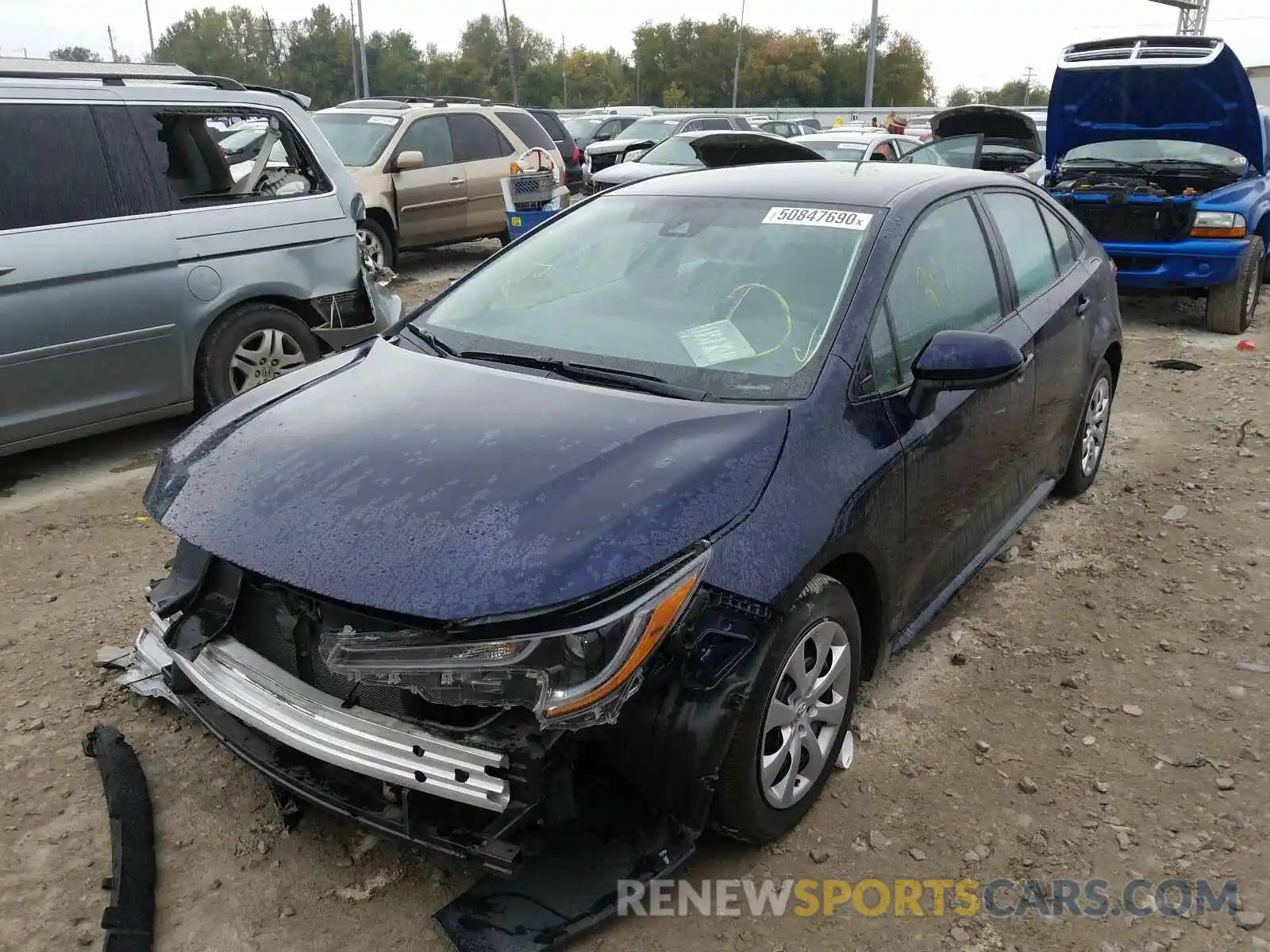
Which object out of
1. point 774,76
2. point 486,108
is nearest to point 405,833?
point 486,108

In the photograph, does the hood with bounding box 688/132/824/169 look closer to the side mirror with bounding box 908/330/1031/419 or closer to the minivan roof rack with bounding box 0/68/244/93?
the minivan roof rack with bounding box 0/68/244/93

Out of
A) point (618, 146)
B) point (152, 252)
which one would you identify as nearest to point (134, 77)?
point (152, 252)

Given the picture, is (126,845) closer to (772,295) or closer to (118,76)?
(772,295)

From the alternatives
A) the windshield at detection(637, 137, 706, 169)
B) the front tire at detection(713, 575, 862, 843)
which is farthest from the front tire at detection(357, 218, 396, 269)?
the front tire at detection(713, 575, 862, 843)

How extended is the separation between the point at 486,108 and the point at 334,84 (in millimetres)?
70483

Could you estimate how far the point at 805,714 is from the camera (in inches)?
102

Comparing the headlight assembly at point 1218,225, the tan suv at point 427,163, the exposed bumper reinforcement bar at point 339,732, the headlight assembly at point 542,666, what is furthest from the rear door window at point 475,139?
the headlight assembly at point 542,666

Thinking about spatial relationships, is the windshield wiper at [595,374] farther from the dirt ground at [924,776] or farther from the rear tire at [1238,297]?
the rear tire at [1238,297]

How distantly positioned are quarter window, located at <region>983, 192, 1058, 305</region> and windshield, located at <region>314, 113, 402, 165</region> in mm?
7670

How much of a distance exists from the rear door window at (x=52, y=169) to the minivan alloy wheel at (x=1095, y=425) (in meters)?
4.74

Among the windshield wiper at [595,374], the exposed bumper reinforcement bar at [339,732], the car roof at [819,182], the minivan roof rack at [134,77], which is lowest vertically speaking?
the exposed bumper reinforcement bar at [339,732]

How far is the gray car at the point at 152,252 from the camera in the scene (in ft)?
15.3

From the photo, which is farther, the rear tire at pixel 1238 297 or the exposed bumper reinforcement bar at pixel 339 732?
the rear tire at pixel 1238 297

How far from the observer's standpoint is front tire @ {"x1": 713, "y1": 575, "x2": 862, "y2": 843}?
234 centimetres
